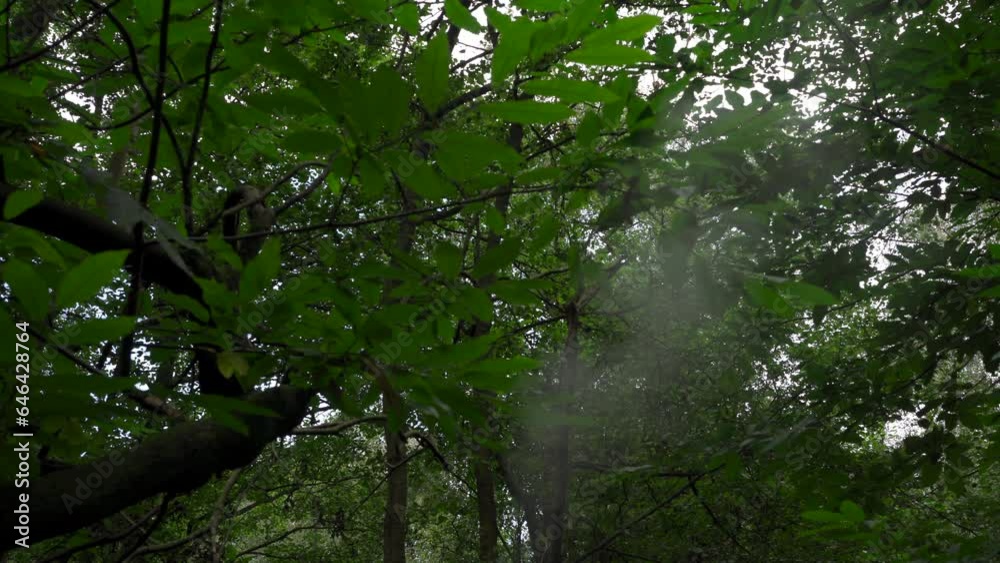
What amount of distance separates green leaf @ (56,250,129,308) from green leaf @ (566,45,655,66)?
0.77m

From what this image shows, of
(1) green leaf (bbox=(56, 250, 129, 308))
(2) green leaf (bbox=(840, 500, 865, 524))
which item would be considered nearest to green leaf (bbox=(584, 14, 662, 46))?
(1) green leaf (bbox=(56, 250, 129, 308))

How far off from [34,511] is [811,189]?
3.38 metres

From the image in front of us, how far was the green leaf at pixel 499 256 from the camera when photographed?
117cm

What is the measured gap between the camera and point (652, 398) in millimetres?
9055

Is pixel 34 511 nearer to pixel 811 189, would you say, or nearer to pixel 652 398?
pixel 811 189

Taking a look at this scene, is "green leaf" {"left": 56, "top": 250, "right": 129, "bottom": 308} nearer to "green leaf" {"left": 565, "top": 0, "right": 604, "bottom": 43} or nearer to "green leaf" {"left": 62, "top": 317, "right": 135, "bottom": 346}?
"green leaf" {"left": 62, "top": 317, "right": 135, "bottom": 346}

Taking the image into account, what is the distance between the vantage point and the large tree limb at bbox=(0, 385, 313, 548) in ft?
4.73

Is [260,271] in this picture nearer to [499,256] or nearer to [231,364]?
[231,364]

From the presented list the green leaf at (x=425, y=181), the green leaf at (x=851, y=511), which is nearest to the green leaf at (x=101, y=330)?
the green leaf at (x=425, y=181)

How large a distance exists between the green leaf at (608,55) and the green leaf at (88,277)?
0.77 m

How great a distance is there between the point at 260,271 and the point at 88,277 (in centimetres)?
27

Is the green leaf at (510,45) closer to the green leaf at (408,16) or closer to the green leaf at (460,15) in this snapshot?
the green leaf at (460,15)

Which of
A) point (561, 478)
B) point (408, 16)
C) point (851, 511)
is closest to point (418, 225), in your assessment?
point (408, 16)

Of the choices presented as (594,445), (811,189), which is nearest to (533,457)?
(594,445)
